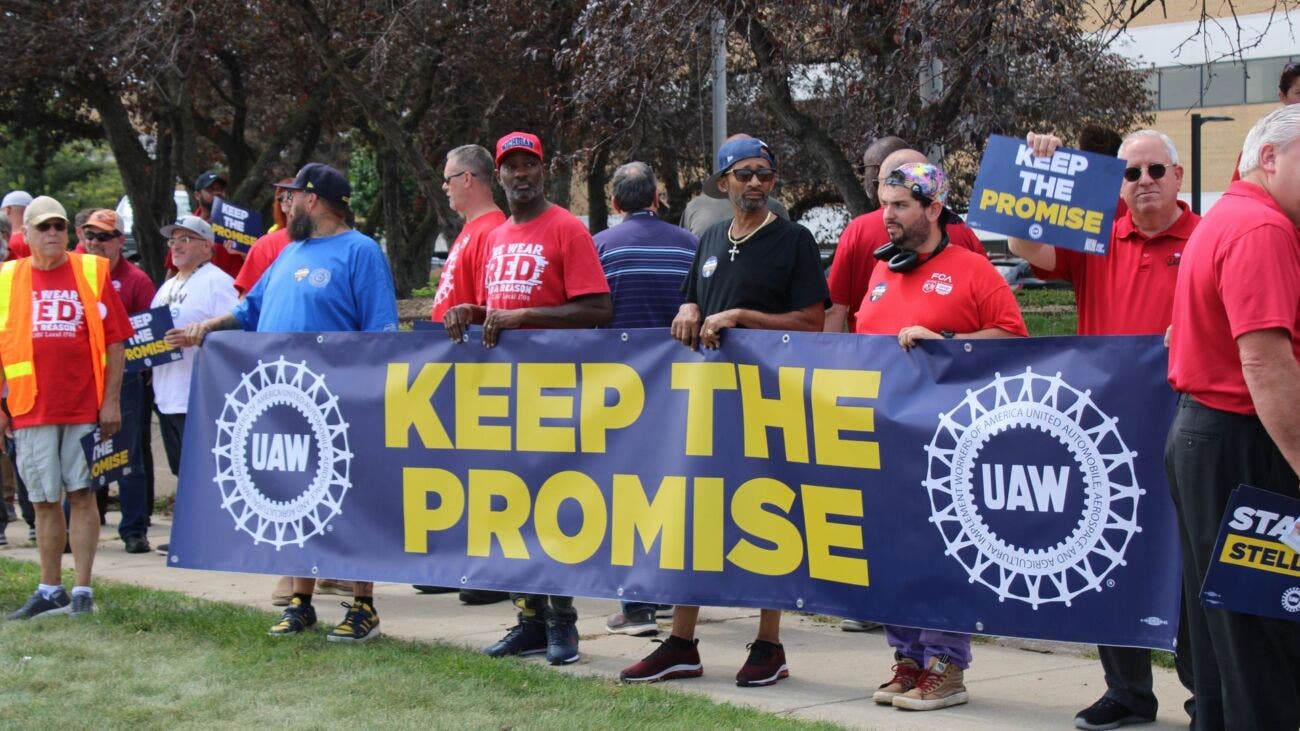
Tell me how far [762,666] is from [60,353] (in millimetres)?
3881

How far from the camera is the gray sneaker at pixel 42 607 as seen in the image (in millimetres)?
7363

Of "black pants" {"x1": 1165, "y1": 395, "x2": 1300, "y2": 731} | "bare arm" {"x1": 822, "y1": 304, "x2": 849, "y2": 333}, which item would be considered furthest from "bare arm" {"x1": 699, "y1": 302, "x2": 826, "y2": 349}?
"black pants" {"x1": 1165, "y1": 395, "x2": 1300, "y2": 731}

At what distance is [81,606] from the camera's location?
7.39m

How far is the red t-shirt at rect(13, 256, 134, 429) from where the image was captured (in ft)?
24.1

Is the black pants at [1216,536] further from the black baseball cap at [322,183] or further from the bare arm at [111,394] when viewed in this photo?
the bare arm at [111,394]

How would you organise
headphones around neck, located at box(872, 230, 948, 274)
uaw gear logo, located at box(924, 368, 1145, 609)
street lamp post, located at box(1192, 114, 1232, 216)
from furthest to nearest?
street lamp post, located at box(1192, 114, 1232, 216) < headphones around neck, located at box(872, 230, 948, 274) < uaw gear logo, located at box(924, 368, 1145, 609)

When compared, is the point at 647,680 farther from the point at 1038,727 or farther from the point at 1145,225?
the point at 1145,225

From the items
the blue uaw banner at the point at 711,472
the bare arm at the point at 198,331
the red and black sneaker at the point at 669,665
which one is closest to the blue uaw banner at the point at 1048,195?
the blue uaw banner at the point at 711,472

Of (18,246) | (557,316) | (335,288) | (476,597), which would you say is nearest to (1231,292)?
(557,316)

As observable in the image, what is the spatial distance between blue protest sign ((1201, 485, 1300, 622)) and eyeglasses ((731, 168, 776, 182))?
7.93ft

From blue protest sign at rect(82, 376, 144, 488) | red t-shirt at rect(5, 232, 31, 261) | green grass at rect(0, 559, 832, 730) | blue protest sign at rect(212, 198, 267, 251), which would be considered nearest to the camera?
green grass at rect(0, 559, 832, 730)

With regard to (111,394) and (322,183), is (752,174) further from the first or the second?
(111,394)

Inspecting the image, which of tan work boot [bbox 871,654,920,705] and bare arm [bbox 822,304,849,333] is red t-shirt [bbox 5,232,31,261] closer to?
bare arm [bbox 822,304,849,333]

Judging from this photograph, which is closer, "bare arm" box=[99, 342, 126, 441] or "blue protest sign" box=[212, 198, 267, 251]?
"bare arm" box=[99, 342, 126, 441]
